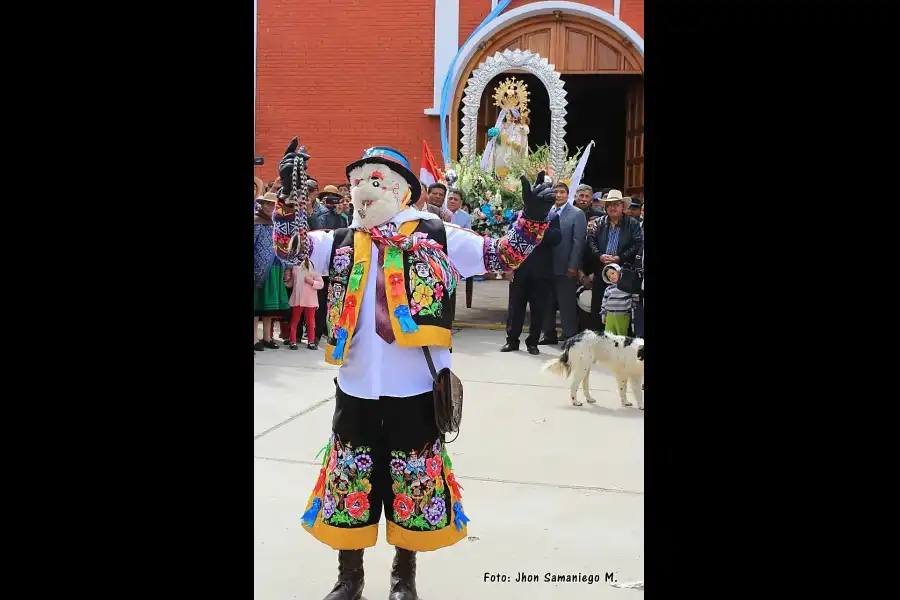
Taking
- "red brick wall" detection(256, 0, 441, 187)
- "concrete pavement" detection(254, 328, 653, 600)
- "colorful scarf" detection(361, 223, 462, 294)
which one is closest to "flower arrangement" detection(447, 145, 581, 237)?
"concrete pavement" detection(254, 328, 653, 600)

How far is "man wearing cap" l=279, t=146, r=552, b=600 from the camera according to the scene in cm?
335

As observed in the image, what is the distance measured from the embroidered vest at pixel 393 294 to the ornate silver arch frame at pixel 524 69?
9.52 metres

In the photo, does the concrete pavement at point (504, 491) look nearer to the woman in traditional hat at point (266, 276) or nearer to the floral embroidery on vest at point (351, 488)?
the floral embroidery on vest at point (351, 488)

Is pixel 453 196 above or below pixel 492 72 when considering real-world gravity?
below

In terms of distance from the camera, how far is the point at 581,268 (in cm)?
916

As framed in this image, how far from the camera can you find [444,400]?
10.9 ft

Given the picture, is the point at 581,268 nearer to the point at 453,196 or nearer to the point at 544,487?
the point at 453,196

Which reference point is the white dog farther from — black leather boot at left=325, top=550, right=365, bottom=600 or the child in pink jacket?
black leather boot at left=325, top=550, right=365, bottom=600

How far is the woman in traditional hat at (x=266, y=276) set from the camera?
817 centimetres

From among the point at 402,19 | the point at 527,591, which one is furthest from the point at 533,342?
the point at 402,19

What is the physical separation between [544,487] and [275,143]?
36.2 feet

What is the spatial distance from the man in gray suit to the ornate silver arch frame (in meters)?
3.81

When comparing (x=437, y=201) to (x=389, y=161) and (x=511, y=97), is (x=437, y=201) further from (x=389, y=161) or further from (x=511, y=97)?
(x=389, y=161)
